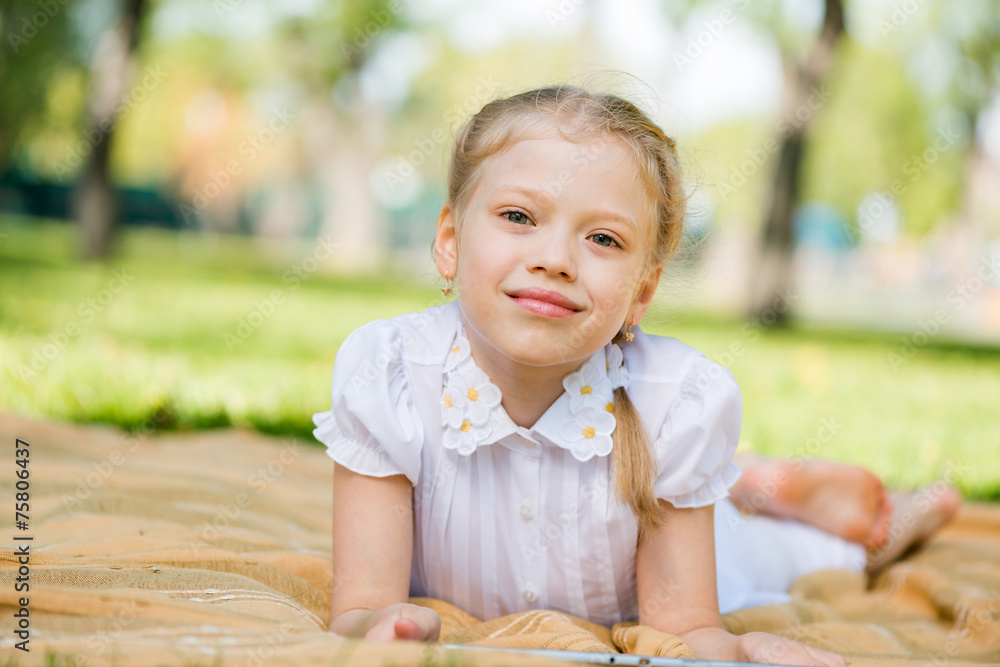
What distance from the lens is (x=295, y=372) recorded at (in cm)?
493

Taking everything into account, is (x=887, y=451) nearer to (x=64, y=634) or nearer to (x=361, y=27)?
(x=64, y=634)

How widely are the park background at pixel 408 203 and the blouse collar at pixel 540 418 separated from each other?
324mm

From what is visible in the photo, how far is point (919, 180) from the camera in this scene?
86.0 ft

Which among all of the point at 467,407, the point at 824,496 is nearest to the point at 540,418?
the point at 467,407

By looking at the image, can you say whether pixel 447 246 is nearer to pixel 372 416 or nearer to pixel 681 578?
pixel 372 416

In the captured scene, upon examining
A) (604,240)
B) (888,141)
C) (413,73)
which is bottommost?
(604,240)

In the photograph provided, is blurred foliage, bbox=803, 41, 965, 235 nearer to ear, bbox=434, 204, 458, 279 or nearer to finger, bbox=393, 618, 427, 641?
ear, bbox=434, 204, 458, 279

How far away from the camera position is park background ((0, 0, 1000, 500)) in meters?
4.09

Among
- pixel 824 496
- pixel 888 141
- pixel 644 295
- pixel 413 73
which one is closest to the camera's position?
pixel 644 295

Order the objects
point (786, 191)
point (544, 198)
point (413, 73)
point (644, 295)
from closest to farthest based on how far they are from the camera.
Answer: point (544, 198), point (644, 295), point (786, 191), point (413, 73)

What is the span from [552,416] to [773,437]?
2722 mm

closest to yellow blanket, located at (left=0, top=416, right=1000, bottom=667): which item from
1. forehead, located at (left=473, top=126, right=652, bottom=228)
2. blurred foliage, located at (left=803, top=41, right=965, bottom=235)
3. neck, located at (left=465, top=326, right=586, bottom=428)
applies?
neck, located at (left=465, top=326, right=586, bottom=428)

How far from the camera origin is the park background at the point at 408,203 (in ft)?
13.4

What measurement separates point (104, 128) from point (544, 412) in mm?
9810
